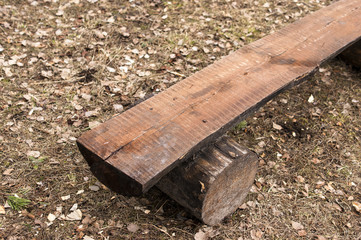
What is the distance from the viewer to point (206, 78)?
9.45 feet

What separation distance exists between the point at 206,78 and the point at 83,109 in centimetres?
155

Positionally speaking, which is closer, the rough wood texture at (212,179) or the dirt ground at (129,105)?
the rough wood texture at (212,179)

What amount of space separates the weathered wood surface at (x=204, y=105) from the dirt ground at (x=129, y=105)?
0.88m

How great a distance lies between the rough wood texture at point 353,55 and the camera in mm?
4641

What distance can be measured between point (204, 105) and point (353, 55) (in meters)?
2.97

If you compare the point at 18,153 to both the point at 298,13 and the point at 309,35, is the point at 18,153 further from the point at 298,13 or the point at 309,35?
the point at 298,13

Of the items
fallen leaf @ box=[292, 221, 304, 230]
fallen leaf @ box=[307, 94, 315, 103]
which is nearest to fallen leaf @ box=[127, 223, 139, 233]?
fallen leaf @ box=[292, 221, 304, 230]

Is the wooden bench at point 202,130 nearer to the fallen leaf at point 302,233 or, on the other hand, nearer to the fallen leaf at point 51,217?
the fallen leaf at point 302,233

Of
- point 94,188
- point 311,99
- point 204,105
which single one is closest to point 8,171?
point 94,188

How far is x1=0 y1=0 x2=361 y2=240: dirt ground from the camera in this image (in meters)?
2.98

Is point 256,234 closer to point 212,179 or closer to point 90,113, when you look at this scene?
point 212,179

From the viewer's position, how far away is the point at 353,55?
4.71 meters

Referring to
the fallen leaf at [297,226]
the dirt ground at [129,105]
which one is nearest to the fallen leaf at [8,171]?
the dirt ground at [129,105]

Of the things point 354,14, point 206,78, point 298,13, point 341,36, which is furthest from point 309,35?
point 298,13
